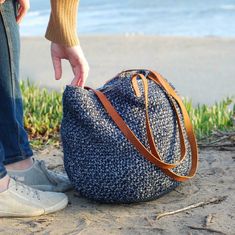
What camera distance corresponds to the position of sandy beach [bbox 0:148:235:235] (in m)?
2.57

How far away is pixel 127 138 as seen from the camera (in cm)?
273

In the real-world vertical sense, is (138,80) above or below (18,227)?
above

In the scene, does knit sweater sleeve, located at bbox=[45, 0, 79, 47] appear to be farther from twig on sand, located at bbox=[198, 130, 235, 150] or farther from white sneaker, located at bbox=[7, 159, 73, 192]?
twig on sand, located at bbox=[198, 130, 235, 150]

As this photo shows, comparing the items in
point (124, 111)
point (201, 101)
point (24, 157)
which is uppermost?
point (124, 111)

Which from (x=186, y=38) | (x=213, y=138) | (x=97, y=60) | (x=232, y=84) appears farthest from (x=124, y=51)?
(x=213, y=138)

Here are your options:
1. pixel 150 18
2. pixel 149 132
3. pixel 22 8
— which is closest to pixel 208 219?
pixel 149 132

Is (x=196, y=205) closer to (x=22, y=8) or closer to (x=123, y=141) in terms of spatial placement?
(x=123, y=141)

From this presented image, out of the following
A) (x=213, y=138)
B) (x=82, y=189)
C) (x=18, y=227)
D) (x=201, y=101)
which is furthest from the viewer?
(x=201, y=101)

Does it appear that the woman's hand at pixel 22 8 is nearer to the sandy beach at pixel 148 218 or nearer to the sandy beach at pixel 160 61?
the sandy beach at pixel 148 218

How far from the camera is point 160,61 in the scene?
8.31 meters

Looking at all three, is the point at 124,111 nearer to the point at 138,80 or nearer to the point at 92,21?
the point at 138,80

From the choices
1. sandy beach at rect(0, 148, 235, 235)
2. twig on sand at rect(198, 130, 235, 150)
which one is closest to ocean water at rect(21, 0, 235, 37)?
twig on sand at rect(198, 130, 235, 150)

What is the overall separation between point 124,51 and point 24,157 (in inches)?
252

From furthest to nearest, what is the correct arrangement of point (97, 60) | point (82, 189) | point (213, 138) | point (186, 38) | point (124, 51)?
point (186, 38)
point (124, 51)
point (97, 60)
point (213, 138)
point (82, 189)
